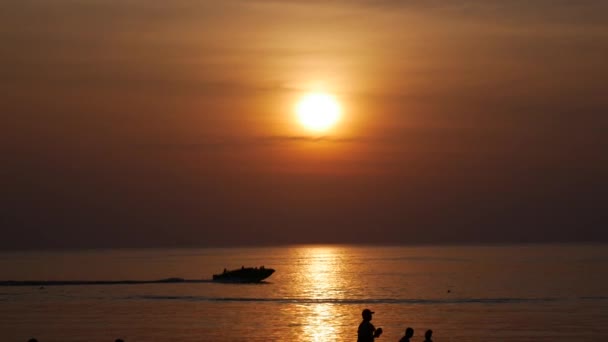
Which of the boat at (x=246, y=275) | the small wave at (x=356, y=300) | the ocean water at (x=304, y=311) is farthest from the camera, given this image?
the boat at (x=246, y=275)

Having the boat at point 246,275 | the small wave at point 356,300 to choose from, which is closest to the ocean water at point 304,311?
the small wave at point 356,300

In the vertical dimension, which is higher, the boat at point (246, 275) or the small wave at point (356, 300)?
the boat at point (246, 275)

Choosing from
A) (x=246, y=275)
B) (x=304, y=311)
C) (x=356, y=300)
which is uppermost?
(x=246, y=275)

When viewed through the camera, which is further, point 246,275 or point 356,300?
point 246,275

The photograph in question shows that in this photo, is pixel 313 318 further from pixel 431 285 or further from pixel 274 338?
pixel 431 285

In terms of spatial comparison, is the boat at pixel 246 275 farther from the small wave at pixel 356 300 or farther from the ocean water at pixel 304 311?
the small wave at pixel 356 300

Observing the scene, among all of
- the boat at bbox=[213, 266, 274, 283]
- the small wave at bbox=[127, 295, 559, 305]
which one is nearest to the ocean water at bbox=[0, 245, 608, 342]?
the small wave at bbox=[127, 295, 559, 305]

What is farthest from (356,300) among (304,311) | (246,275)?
(246,275)

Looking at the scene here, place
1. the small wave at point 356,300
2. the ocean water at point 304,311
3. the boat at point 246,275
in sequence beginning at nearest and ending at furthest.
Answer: the ocean water at point 304,311, the small wave at point 356,300, the boat at point 246,275

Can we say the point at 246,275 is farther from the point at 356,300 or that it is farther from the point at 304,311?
the point at 304,311

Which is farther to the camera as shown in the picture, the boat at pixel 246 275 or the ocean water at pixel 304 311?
the boat at pixel 246 275

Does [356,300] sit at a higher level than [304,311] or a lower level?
higher

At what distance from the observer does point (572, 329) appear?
5716 cm

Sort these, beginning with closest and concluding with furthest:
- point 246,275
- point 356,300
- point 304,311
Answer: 1. point 304,311
2. point 356,300
3. point 246,275
